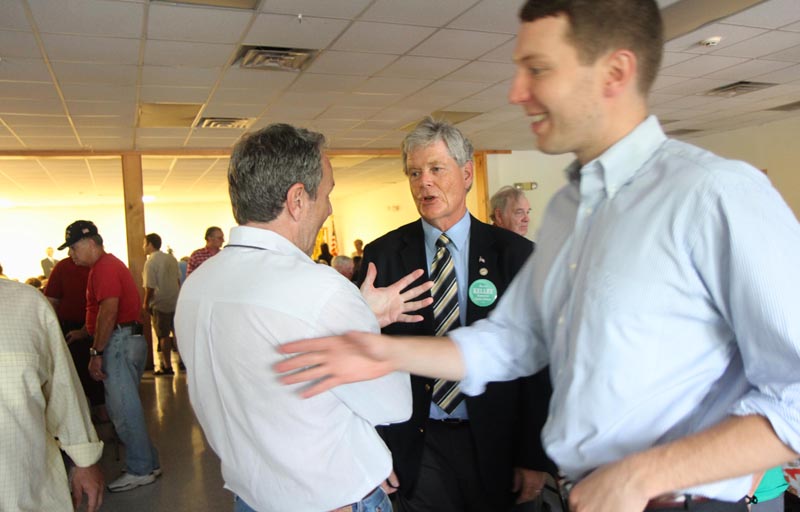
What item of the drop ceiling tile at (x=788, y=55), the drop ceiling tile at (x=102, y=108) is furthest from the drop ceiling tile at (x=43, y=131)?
the drop ceiling tile at (x=788, y=55)

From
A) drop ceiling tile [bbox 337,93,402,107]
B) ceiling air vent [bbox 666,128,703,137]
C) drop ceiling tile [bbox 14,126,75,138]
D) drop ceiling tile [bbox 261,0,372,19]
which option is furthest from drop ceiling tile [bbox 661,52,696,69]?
drop ceiling tile [bbox 14,126,75,138]

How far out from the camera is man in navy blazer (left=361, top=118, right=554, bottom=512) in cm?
193

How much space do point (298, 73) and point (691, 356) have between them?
5.54 m

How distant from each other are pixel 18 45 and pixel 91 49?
1.69ft

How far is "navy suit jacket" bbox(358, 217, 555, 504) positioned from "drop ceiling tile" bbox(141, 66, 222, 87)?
4.47m

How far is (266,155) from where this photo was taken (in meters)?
1.46

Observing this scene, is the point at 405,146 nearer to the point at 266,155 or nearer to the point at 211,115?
the point at 266,155

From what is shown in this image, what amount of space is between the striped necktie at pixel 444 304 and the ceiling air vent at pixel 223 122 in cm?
624

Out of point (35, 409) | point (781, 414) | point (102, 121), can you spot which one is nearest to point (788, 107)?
point (102, 121)

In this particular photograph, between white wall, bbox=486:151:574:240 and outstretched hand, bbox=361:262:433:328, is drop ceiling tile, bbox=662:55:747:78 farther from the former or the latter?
outstretched hand, bbox=361:262:433:328

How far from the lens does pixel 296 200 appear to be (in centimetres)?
150

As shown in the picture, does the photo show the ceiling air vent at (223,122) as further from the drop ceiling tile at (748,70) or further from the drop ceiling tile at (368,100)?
the drop ceiling tile at (748,70)

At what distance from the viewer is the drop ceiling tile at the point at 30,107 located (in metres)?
6.35

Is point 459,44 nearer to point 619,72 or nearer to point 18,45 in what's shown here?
point 18,45
